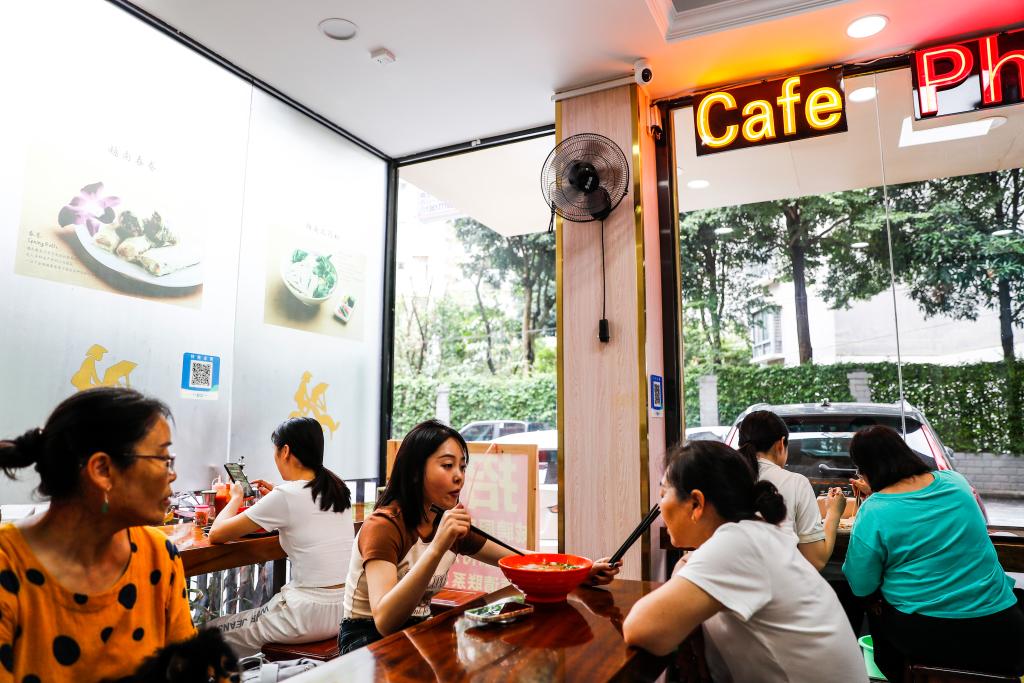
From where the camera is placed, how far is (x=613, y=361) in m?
3.75

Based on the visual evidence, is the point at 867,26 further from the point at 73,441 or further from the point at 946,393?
the point at 73,441

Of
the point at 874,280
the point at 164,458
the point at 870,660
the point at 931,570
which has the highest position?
the point at 874,280

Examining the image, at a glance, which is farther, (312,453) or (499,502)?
(499,502)

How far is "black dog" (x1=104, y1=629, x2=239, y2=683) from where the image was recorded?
3.24 feet

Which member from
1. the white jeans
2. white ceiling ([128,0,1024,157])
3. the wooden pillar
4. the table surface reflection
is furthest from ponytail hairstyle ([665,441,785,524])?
white ceiling ([128,0,1024,157])

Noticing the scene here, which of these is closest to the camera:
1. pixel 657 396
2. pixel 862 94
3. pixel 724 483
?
pixel 724 483

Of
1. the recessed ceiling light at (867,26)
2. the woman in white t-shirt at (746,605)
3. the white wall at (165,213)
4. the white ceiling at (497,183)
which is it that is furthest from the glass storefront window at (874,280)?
the white wall at (165,213)

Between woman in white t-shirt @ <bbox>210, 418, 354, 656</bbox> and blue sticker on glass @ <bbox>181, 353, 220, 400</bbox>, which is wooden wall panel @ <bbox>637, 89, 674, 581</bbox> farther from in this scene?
blue sticker on glass @ <bbox>181, 353, 220, 400</bbox>

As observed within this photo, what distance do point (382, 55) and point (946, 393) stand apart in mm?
3500

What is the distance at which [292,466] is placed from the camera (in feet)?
9.64

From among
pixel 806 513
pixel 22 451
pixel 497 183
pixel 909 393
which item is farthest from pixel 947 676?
pixel 497 183

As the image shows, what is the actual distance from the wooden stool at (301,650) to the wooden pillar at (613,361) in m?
1.60

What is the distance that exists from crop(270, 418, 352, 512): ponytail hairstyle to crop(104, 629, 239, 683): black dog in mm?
1842

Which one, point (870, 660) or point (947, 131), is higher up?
point (947, 131)
